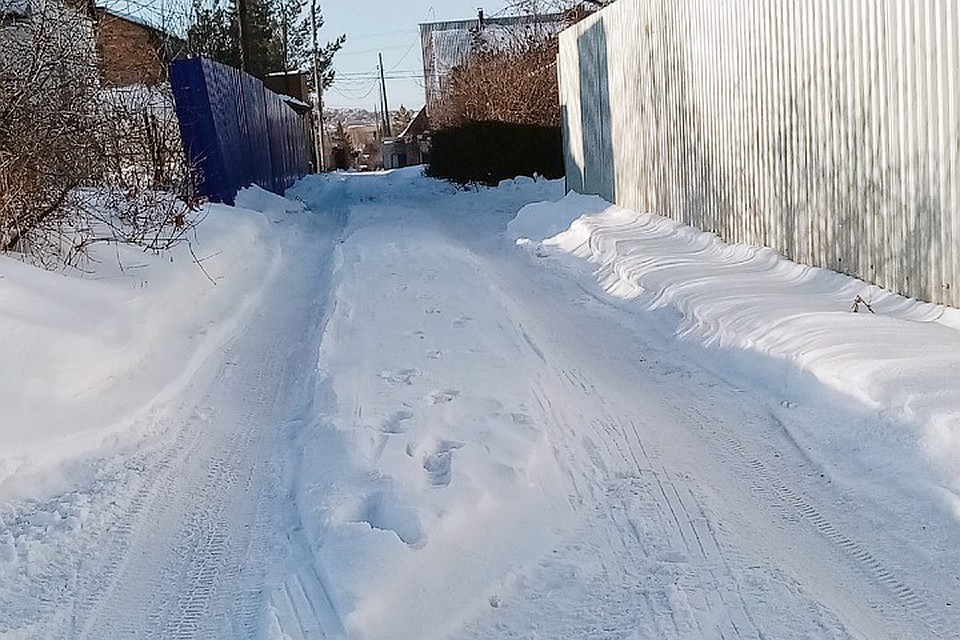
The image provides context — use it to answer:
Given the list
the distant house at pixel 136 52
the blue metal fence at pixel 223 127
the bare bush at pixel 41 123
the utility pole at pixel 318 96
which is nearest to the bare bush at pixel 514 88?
the blue metal fence at pixel 223 127

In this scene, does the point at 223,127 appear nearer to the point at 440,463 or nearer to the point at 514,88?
the point at 514,88

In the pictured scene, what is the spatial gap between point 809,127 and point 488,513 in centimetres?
549

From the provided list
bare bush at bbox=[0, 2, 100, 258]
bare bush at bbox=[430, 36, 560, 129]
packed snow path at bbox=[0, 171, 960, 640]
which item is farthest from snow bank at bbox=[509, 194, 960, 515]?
bare bush at bbox=[430, 36, 560, 129]

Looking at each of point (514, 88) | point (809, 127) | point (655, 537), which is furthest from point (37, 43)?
point (514, 88)

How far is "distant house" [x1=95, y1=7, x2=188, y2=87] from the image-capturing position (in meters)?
14.2

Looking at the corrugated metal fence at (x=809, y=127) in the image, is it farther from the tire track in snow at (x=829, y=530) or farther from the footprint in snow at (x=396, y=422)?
the footprint in snow at (x=396, y=422)

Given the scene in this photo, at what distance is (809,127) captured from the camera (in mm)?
8414

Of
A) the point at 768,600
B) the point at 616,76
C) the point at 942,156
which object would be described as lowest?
the point at 768,600

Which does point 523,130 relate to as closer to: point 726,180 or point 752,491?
point 726,180

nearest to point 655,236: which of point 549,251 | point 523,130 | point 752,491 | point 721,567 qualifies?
point 549,251

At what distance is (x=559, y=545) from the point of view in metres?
3.96

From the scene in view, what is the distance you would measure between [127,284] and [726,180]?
5.93m

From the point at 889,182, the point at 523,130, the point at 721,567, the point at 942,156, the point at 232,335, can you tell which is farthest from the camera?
the point at 523,130

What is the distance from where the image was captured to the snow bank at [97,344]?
17.5 feet
